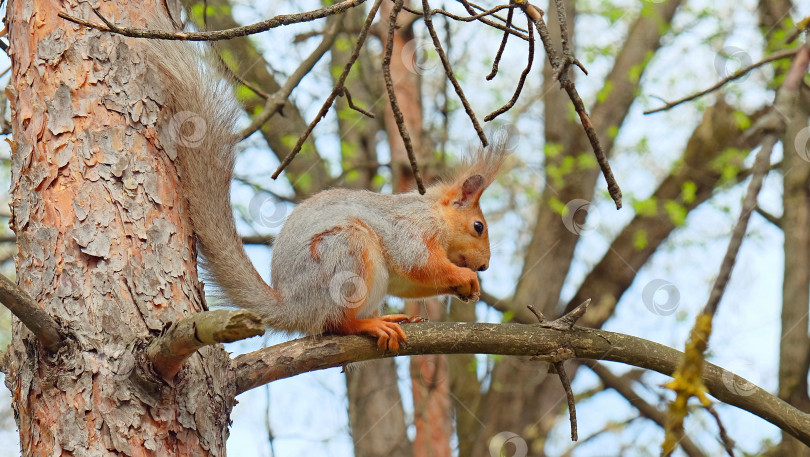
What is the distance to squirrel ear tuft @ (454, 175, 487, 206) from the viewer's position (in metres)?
3.57

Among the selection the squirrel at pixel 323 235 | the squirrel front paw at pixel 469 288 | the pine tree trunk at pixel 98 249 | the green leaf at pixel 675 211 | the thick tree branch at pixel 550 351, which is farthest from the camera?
the green leaf at pixel 675 211

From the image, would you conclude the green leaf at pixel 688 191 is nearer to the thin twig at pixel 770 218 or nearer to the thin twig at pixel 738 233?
the thin twig at pixel 770 218

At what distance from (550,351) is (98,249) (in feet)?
4.41

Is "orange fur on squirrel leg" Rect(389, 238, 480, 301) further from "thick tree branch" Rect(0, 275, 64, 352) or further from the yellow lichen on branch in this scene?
the yellow lichen on branch

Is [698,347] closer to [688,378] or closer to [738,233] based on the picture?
[688,378]

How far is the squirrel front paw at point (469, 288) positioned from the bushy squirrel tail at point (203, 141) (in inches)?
34.6

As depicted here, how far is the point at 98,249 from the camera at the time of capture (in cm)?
216

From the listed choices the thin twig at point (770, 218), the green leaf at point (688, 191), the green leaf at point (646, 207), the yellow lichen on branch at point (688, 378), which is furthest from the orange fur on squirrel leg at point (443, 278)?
the thin twig at point (770, 218)

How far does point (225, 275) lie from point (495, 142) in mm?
1337

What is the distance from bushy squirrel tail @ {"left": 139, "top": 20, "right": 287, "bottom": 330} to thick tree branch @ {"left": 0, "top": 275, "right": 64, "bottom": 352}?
613 mm

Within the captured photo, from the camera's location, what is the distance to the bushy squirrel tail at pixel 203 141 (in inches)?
97.3

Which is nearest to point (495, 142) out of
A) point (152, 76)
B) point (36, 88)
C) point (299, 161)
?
point (152, 76)

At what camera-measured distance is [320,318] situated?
278cm

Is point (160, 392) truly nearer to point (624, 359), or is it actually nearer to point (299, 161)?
point (624, 359)
